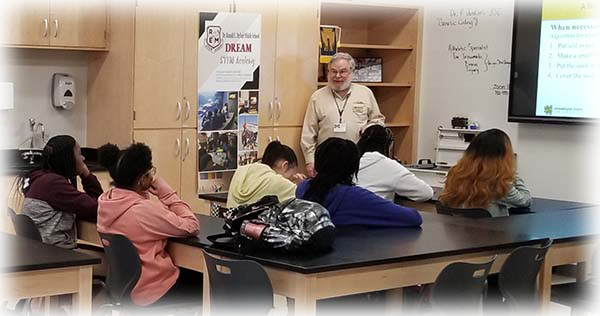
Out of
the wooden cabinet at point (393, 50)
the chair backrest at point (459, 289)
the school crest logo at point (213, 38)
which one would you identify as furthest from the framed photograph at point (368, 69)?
the chair backrest at point (459, 289)

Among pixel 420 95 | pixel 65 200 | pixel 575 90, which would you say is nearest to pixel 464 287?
pixel 65 200

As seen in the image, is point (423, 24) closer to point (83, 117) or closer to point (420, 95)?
point (420, 95)

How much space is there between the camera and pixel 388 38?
8.16 m

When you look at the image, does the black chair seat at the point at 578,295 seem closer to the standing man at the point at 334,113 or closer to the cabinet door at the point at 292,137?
the standing man at the point at 334,113

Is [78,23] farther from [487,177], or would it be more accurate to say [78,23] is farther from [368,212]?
[368,212]

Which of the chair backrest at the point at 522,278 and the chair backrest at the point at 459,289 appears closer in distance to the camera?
the chair backrest at the point at 459,289

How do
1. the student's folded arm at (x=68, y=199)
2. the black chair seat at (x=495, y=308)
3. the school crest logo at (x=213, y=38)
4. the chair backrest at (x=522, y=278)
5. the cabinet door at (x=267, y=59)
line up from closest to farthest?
the chair backrest at (x=522, y=278)
the black chair seat at (x=495, y=308)
the student's folded arm at (x=68, y=199)
the school crest logo at (x=213, y=38)
the cabinet door at (x=267, y=59)

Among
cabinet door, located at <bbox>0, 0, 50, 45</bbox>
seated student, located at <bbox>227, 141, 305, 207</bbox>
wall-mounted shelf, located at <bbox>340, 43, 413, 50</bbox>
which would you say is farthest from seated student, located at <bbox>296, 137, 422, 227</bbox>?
wall-mounted shelf, located at <bbox>340, 43, 413, 50</bbox>

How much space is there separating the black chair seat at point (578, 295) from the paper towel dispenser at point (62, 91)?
12.3 feet

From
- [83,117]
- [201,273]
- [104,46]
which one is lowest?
[201,273]

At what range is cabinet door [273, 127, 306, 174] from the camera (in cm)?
726

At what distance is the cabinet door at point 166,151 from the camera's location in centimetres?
657

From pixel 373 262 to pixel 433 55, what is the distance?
15.7 feet

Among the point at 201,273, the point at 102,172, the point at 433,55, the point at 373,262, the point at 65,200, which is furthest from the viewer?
the point at 433,55
